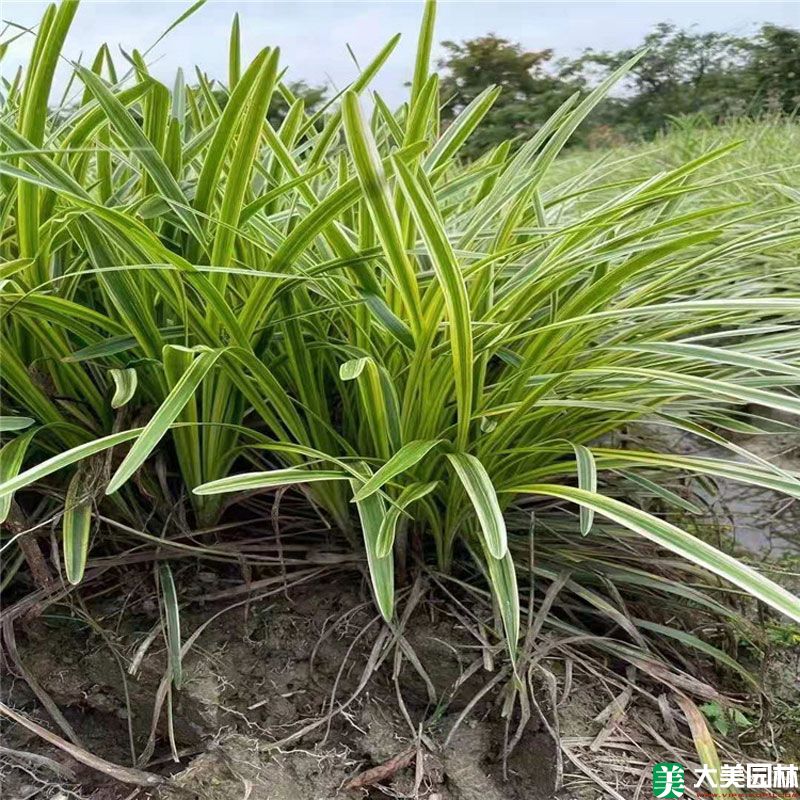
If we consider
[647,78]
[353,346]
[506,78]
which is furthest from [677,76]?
[353,346]

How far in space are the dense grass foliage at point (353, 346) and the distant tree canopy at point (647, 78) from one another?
16.6ft

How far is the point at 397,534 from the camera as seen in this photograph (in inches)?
36.3

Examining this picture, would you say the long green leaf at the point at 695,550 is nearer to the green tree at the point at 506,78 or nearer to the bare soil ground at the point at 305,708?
the bare soil ground at the point at 305,708

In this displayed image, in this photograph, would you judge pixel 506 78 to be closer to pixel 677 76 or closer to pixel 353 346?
pixel 677 76

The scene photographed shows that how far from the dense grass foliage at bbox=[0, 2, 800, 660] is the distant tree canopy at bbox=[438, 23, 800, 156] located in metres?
5.06

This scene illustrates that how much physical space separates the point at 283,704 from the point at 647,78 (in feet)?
21.1

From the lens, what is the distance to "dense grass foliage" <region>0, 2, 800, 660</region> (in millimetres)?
758

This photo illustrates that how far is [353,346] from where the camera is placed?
937 millimetres

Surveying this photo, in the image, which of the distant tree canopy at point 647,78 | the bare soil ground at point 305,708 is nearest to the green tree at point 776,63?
the distant tree canopy at point 647,78

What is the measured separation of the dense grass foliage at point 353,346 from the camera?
0.76 m

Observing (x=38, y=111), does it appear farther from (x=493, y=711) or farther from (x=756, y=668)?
(x=756, y=668)

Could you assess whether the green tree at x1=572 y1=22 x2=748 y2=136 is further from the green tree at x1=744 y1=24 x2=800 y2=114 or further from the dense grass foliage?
the dense grass foliage

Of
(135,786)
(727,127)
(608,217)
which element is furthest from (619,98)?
(135,786)

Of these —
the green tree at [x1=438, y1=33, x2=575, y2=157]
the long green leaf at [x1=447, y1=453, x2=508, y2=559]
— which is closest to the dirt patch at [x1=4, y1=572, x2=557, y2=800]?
the long green leaf at [x1=447, y1=453, x2=508, y2=559]
